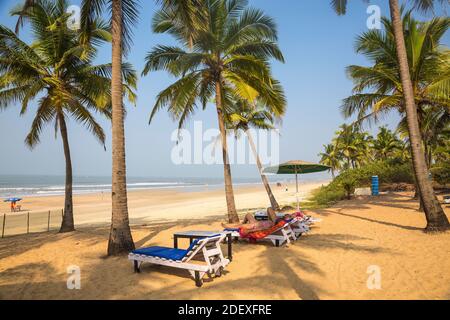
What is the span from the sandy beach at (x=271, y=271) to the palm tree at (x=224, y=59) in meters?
4.80

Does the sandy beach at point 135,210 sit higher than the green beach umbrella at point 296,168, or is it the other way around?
the green beach umbrella at point 296,168

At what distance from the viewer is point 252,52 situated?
38.2 ft

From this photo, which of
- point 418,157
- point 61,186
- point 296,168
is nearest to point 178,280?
point 418,157

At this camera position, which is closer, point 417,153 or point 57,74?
point 417,153

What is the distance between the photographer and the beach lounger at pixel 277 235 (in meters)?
7.22

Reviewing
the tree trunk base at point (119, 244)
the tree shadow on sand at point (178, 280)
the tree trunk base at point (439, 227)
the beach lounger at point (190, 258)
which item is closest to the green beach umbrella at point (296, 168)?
the tree trunk base at point (439, 227)

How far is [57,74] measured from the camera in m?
10.9

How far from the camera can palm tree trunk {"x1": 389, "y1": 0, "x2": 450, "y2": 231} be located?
26.3 ft

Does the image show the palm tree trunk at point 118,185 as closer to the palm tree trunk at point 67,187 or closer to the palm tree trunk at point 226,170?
the palm tree trunk at point 226,170

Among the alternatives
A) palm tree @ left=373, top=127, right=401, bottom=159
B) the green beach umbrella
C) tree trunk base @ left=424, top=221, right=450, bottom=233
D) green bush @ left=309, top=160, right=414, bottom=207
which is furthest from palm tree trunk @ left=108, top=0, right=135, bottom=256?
palm tree @ left=373, top=127, right=401, bottom=159

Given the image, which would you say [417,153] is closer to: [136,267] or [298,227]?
[298,227]

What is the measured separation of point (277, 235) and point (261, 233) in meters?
0.43
